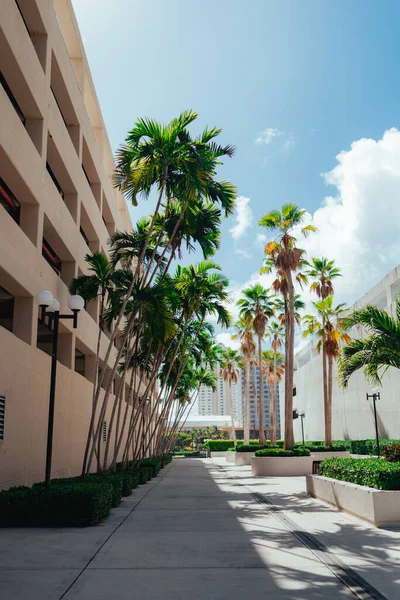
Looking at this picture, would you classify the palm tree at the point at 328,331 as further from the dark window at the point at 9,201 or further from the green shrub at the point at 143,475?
the dark window at the point at 9,201

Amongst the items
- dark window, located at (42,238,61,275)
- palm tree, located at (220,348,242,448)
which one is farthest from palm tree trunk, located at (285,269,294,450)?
palm tree, located at (220,348,242,448)

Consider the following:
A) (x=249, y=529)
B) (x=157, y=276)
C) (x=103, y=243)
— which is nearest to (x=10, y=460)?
(x=249, y=529)

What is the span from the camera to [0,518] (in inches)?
407

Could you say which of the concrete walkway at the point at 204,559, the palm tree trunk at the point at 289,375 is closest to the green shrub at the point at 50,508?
the concrete walkway at the point at 204,559

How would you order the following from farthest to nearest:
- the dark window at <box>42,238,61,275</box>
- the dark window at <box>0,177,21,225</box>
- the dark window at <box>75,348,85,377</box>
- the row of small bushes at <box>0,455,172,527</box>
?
the dark window at <box>75,348,85,377</box> < the dark window at <box>42,238,61,275</box> < the dark window at <box>0,177,21,225</box> < the row of small bushes at <box>0,455,172,527</box>

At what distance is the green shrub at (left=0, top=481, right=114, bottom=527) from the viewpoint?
33.9 ft

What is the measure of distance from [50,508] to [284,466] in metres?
17.9

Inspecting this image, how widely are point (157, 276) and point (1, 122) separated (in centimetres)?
1170

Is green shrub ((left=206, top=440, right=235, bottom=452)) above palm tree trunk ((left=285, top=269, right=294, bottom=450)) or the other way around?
the other way around

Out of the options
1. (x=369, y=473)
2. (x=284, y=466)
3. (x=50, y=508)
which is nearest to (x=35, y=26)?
(x=50, y=508)

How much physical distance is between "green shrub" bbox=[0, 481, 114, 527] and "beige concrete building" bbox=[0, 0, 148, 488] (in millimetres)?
2939

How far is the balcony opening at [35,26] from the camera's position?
16406 millimetres

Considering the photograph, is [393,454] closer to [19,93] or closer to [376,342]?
[376,342]

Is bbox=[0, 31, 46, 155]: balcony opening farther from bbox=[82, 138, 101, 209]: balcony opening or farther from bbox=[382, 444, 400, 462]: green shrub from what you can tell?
bbox=[382, 444, 400, 462]: green shrub
